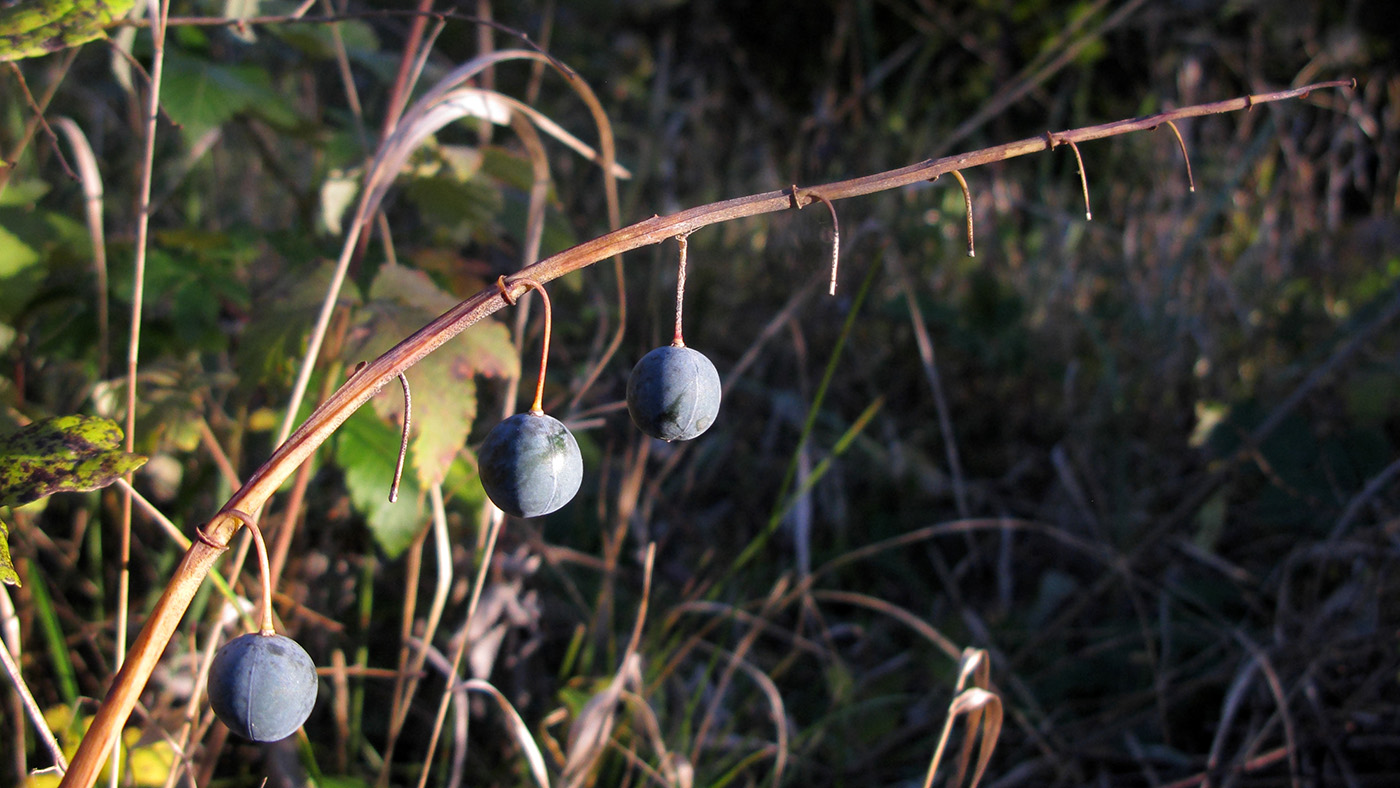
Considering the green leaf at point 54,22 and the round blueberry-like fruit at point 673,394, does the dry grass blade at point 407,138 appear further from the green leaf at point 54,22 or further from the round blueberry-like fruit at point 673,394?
the round blueberry-like fruit at point 673,394

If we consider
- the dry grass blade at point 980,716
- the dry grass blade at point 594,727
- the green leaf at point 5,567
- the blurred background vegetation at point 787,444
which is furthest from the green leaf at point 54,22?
the dry grass blade at point 980,716

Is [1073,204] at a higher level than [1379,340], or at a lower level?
higher

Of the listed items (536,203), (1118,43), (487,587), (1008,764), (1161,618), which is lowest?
(1008,764)

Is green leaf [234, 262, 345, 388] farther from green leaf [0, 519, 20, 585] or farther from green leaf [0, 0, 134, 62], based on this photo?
green leaf [0, 519, 20, 585]

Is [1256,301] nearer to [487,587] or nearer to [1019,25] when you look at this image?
[1019,25]

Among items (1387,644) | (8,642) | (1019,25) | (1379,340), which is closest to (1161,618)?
(1387,644)

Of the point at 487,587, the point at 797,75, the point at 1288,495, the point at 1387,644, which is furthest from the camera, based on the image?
the point at 797,75
